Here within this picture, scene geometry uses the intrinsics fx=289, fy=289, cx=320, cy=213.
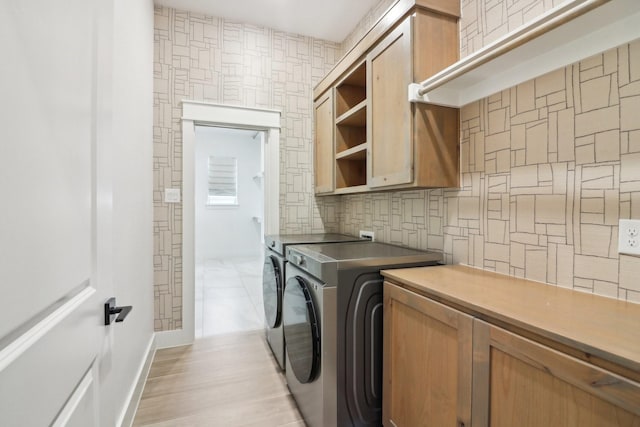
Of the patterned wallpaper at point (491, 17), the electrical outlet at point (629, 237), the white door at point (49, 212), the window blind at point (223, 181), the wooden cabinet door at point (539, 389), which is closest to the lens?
the white door at point (49, 212)

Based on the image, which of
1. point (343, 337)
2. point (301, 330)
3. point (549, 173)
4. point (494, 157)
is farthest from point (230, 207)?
point (549, 173)

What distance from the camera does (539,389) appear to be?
0.78m

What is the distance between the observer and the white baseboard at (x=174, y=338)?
2.51 meters

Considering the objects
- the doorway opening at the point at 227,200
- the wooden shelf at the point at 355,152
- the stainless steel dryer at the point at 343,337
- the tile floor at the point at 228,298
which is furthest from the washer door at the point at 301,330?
the doorway opening at the point at 227,200

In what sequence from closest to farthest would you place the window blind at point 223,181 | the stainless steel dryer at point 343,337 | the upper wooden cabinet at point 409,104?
the stainless steel dryer at point 343,337, the upper wooden cabinet at point 409,104, the window blind at point 223,181

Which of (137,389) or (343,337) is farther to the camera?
(137,389)

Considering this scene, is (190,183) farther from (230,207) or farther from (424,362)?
(230,207)

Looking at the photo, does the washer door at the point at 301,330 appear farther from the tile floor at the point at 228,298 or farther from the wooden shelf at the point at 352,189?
the tile floor at the point at 228,298

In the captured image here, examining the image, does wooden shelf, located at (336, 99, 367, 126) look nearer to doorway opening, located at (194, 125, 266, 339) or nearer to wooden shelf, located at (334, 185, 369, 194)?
wooden shelf, located at (334, 185, 369, 194)

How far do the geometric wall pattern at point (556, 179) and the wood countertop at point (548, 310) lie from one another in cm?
12

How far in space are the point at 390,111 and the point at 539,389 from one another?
1.45m

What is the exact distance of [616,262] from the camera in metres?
1.02

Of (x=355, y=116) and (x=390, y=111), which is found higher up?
(x=355, y=116)

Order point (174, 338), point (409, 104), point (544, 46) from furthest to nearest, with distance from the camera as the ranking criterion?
point (174, 338) → point (409, 104) → point (544, 46)
